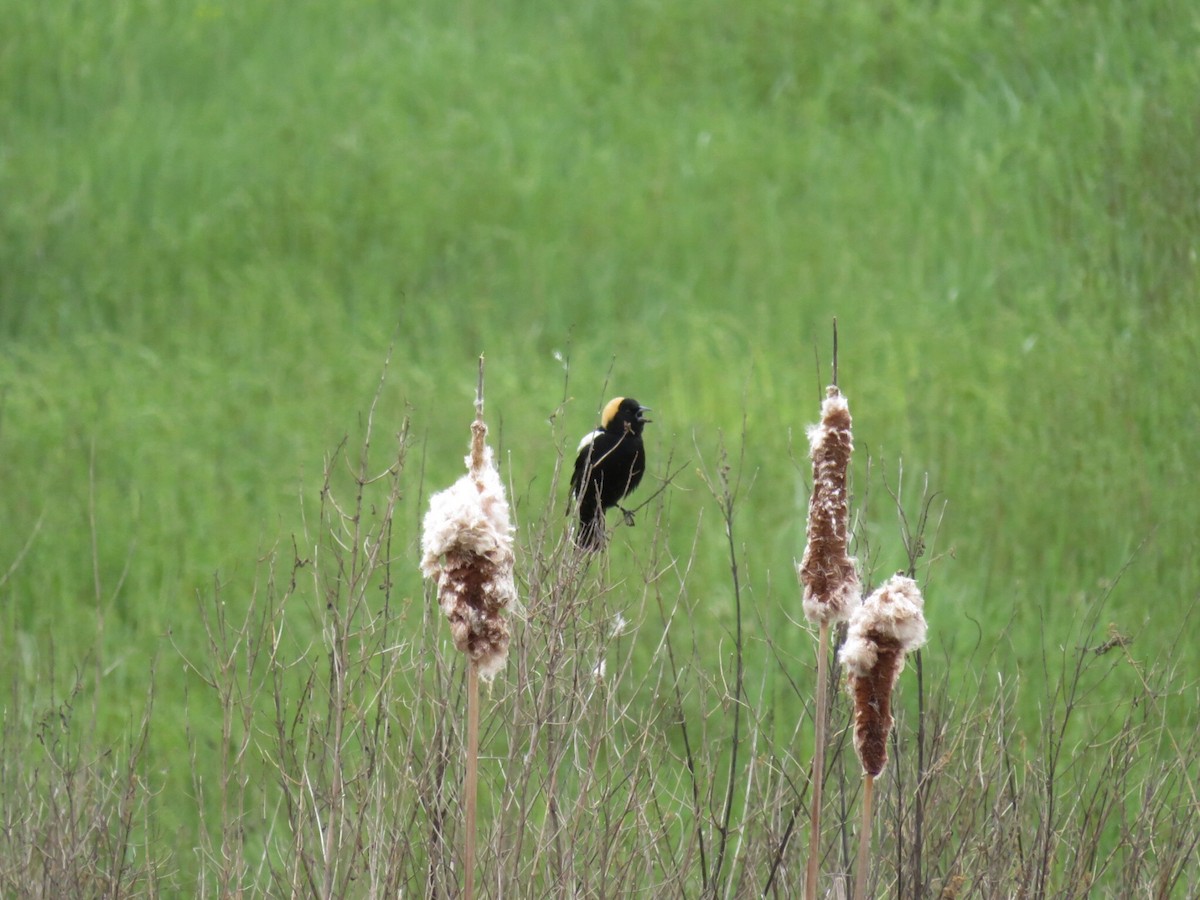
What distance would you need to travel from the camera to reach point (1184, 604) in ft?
24.9

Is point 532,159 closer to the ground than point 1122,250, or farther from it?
farther from it

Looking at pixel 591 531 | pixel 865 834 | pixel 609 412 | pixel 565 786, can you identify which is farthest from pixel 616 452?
pixel 865 834

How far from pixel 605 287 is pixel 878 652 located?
936 cm

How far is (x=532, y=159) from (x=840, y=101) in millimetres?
2992

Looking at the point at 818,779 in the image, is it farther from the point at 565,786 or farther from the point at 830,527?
the point at 565,786

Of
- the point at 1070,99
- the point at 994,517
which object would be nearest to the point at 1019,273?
the point at 1070,99

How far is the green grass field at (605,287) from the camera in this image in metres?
8.32

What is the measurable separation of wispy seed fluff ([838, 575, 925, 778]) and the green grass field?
458cm

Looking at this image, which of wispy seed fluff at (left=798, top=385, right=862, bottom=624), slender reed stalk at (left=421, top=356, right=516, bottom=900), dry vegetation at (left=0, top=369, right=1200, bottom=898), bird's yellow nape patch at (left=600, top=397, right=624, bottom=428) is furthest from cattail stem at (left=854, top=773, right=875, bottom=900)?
bird's yellow nape patch at (left=600, top=397, right=624, bottom=428)

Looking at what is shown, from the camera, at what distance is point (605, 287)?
1154 centimetres

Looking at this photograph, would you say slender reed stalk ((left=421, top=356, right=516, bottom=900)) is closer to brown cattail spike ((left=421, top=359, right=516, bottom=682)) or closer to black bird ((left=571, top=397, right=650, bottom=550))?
brown cattail spike ((left=421, top=359, right=516, bottom=682))

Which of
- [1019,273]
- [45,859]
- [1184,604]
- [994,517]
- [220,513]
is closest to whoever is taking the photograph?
[45,859]

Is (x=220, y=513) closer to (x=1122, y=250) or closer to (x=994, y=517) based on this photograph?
(x=994, y=517)

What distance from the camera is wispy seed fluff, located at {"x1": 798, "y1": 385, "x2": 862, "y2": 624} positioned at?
2346 millimetres
